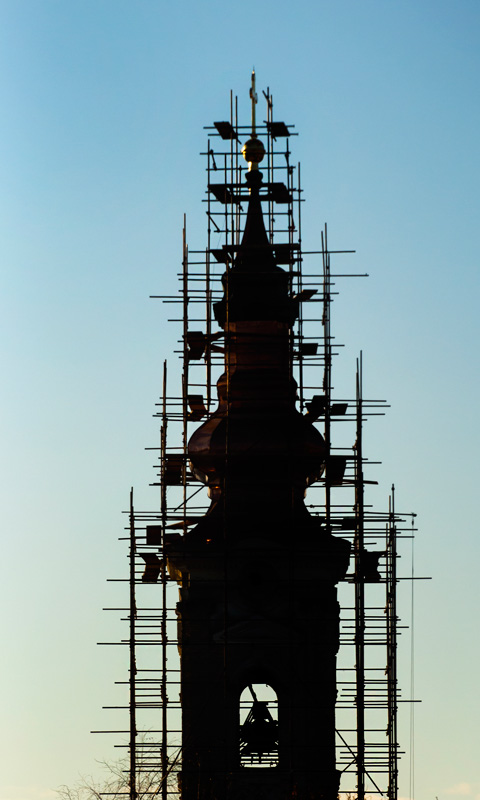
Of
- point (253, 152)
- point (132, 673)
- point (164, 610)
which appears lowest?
point (132, 673)

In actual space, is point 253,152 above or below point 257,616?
above

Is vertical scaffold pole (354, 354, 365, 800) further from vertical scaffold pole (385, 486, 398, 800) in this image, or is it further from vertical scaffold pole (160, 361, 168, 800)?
vertical scaffold pole (160, 361, 168, 800)

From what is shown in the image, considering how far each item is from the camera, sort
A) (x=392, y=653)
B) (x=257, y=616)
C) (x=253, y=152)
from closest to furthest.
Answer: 1. (x=257, y=616)
2. (x=392, y=653)
3. (x=253, y=152)

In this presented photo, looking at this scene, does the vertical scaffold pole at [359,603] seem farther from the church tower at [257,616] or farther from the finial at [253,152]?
the finial at [253,152]

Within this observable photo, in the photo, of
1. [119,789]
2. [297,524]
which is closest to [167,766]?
[119,789]

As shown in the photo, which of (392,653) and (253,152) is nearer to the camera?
(392,653)

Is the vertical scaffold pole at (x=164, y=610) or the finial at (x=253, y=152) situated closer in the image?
the vertical scaffold pole at (x=164, y=610)

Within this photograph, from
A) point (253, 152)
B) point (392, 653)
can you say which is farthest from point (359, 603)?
point (253, 152)

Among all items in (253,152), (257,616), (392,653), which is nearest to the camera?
(257,616)

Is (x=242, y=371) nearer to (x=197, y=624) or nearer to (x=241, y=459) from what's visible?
(x=241, y=459)

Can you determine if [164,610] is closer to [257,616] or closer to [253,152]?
[257,616]

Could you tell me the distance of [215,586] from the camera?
5375 cm

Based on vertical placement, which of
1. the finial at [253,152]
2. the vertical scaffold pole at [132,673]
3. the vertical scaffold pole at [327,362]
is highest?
the finial at [253,152]

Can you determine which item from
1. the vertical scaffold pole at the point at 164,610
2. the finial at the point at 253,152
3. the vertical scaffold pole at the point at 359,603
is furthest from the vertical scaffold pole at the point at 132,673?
the finial at the point at 253,152
